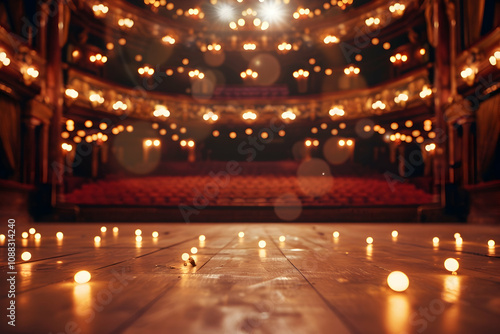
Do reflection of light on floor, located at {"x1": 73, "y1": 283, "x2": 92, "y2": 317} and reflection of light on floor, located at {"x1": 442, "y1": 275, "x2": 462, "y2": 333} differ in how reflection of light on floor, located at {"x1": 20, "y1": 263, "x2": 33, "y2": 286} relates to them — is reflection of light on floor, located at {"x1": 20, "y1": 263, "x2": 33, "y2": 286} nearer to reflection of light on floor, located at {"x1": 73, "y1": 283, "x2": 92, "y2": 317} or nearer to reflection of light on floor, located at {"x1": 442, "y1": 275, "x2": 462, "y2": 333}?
reflection of light on floor, located at {"x1": 73, "y1": 283, "x2": 92, "y2": 317}

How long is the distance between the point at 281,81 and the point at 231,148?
4.09 m

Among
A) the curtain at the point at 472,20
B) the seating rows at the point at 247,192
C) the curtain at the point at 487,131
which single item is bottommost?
the seating rows at the point at 247,192

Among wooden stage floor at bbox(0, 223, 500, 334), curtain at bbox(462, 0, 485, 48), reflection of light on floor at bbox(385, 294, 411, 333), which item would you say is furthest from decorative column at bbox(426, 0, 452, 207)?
reflection of light on floor at bbox(385, 294, 411, 333)

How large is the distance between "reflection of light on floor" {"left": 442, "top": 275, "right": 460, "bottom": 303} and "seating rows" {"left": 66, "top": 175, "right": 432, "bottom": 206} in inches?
359

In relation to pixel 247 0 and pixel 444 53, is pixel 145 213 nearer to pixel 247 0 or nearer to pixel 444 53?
pixel 444 53

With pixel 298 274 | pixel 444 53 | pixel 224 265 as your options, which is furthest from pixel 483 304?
pixel 444 53

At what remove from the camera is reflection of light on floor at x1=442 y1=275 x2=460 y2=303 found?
1.27m

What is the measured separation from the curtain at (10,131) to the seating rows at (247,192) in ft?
8.36

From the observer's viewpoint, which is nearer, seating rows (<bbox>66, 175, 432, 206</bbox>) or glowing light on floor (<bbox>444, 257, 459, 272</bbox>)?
glowing light on floor (<bbox>444, 257, 459, 272</bbox>)

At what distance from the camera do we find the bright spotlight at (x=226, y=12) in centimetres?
1717

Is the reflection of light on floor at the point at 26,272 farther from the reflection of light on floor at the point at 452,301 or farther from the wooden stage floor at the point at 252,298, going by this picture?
the reflection of light on floor at the point at 452,301

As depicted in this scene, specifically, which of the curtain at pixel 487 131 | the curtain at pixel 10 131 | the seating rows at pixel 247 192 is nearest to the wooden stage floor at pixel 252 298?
the curtain at pixel 487 131

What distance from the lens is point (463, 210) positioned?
9680 millimetres

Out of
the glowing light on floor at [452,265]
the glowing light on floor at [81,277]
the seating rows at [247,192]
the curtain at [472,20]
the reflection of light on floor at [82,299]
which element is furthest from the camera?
the seating rows at [247,192]
